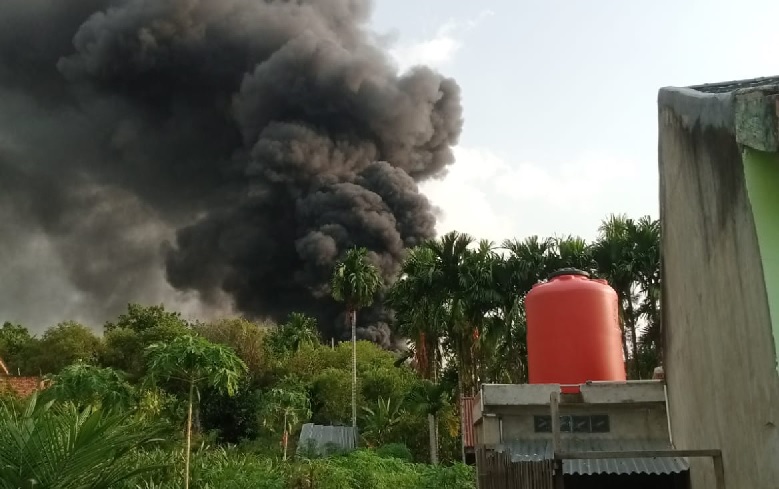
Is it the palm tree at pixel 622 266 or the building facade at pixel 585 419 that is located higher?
the palm tree at pixel 622 266

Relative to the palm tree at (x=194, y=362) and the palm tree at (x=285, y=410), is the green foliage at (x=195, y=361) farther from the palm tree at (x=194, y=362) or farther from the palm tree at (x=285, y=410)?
the palm tree at (x=285, y=410)

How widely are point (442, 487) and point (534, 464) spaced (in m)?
11.8

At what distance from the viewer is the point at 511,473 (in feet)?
22.7

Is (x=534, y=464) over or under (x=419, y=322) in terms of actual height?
under

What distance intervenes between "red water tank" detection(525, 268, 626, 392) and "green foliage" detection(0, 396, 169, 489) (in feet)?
32.8

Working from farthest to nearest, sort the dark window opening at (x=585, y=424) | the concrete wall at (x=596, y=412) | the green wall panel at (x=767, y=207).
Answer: the dark window opening at (x=585, y=424)
the concrete wall at (x=596, y=412)
the green wall panel at (x=767, y=207)

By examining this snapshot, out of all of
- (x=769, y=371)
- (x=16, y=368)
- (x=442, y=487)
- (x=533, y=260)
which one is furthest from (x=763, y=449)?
(x=16, y=368)

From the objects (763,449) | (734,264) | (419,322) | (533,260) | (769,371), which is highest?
(533,260)

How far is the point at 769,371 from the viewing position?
158 inches

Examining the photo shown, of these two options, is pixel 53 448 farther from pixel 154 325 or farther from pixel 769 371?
pixel 154 325

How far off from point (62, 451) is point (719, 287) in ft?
14.5

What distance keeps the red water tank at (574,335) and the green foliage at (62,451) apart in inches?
394

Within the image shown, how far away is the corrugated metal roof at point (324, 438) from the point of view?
95.1 feet

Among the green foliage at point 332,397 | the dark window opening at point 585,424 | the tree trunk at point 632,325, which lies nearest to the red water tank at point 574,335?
the dark window opening at point 585,424
